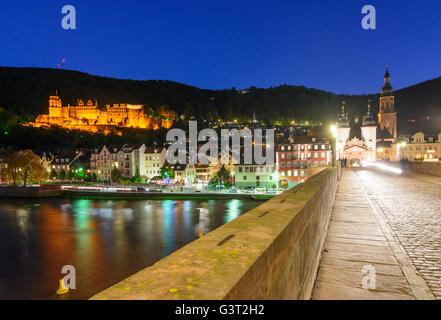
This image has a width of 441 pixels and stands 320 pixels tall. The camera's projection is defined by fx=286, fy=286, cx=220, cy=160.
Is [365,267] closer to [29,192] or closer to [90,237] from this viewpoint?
[90,237]

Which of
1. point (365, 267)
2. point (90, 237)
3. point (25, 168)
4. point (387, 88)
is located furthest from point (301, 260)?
point (387, 88)

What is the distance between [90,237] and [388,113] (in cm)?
8532

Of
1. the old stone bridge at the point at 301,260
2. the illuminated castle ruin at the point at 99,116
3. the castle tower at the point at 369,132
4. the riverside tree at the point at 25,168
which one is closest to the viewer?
the old stone bridge at the point at 301,260

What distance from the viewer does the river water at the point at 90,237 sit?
20.6 meters

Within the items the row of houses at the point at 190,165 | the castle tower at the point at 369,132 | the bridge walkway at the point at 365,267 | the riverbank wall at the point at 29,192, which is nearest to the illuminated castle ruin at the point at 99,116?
the row of houses at the point at 190,165

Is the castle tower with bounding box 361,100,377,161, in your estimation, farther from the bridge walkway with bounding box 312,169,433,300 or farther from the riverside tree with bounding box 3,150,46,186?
the riverside tree with bounding box 3,150,46,186

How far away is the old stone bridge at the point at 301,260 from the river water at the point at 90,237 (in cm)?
1804

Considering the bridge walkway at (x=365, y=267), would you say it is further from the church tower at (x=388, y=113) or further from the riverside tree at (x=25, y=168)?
the church tower at (x=388, y=113)

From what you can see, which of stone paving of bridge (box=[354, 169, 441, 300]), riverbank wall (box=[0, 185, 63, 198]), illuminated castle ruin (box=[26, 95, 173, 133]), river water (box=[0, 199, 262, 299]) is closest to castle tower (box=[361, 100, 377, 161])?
river water (box=[0, 199, 262, 299])

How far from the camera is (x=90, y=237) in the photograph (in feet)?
104

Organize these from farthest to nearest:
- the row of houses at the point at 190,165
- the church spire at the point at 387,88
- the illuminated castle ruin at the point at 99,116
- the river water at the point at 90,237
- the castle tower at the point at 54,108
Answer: the castle tower at the point at 54,108 → the illuminated castle ruin at the point at 99,116 → the church spire at the point at 387,88 → the row of houses at the point at 190,165 → the river water at the point at 90,237
